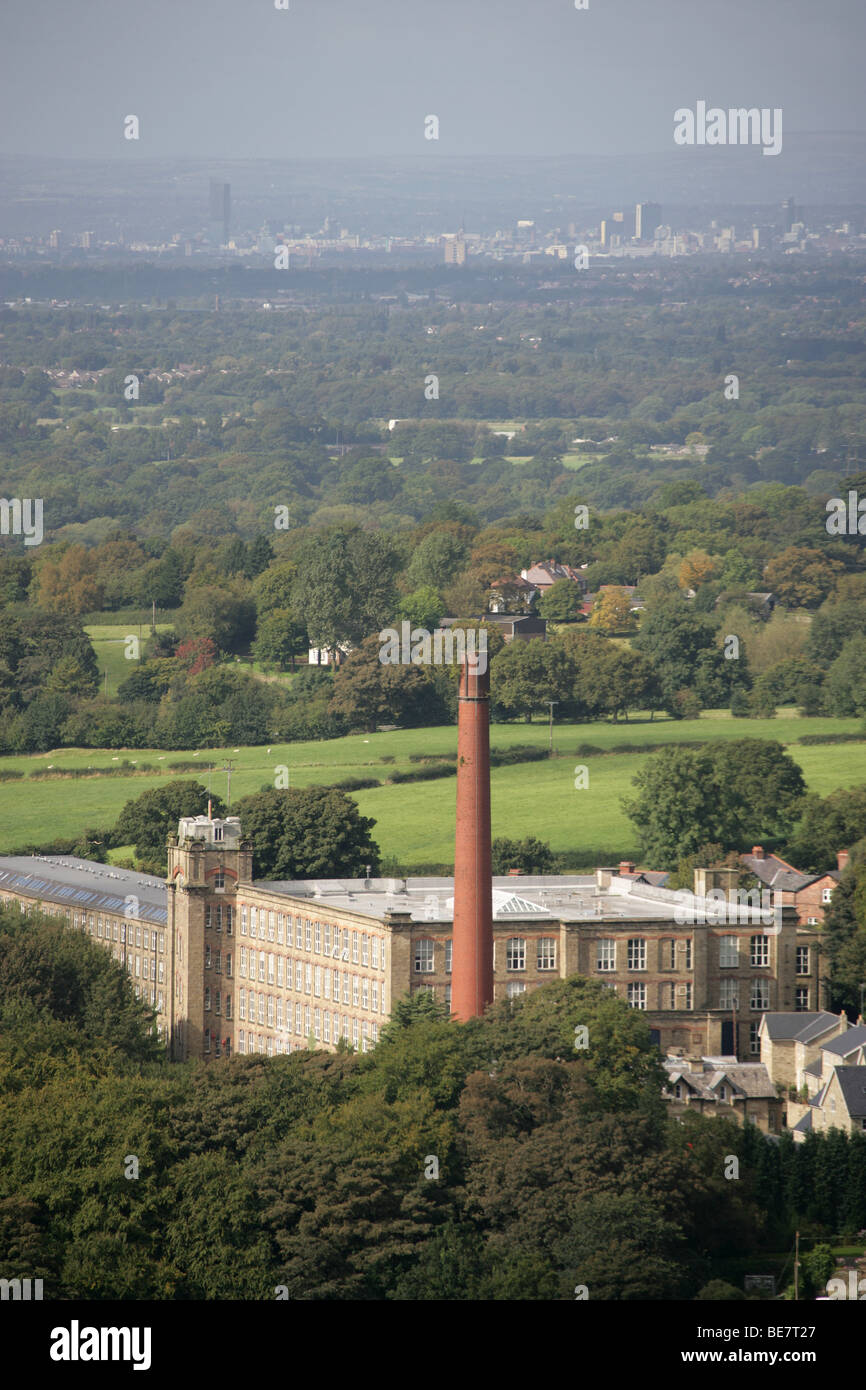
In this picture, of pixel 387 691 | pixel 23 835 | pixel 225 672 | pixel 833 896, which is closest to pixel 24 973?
pixel 833 896

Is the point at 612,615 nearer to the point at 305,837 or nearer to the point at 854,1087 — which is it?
the point at 305,837

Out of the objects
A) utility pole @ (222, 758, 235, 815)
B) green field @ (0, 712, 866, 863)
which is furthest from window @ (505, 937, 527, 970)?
green field @ (0, 712, 866, 863)

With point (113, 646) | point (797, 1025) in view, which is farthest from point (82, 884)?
point (113, 646)

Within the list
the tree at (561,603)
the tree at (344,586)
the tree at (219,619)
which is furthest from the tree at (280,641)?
the tree at (561,603)

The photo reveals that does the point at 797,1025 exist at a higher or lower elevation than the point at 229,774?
higher

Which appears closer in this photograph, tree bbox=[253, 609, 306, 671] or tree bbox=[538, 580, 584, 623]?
tree bbox=[253, 609, 306, 671]

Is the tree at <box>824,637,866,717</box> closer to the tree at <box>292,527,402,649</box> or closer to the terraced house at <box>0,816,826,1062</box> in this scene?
the tree at <box>292,527,402,649</box>
